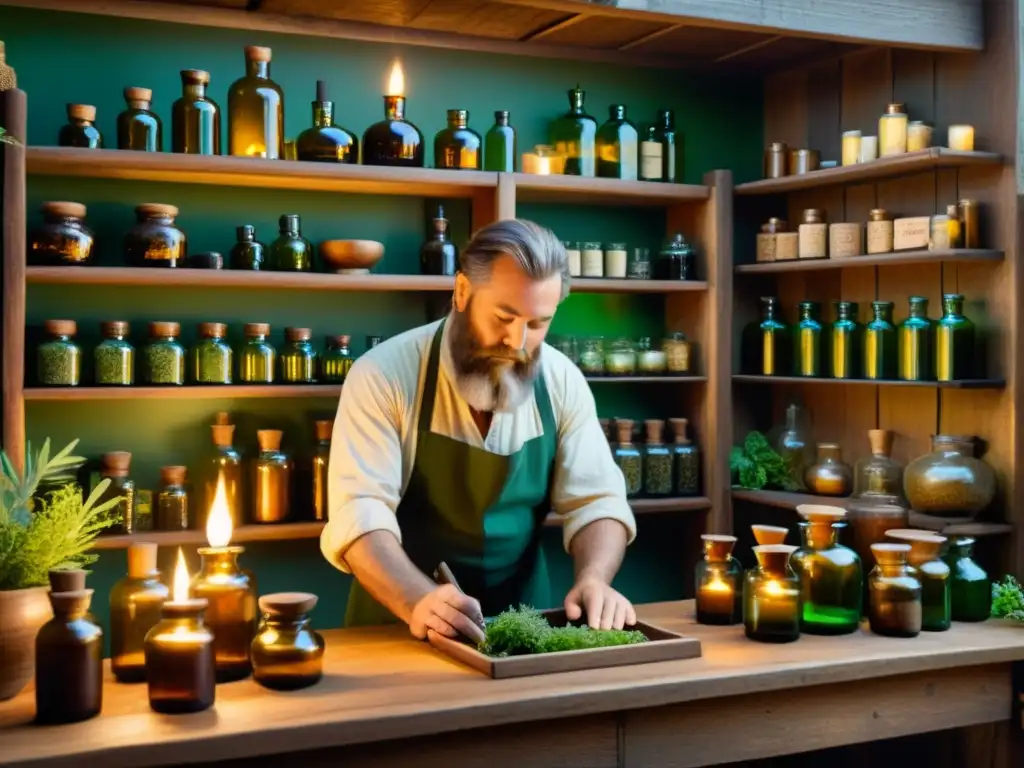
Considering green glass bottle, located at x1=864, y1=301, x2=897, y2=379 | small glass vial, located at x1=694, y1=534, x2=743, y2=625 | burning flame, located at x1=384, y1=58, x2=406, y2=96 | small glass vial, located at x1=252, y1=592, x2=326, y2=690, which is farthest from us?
green glass bottle, located at x1=864, y1=301, x2=897, y2=379

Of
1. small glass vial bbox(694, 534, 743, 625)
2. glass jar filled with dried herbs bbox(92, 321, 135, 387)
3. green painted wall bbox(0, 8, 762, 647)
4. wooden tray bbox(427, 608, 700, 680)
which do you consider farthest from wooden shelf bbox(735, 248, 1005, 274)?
glass jar filled with dried herbs bbox(92, 321, 135, 387)

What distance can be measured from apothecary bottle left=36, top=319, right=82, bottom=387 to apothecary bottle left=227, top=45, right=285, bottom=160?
0.68 m

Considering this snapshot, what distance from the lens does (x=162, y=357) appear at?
3.31m

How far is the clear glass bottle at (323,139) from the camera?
3434 mm

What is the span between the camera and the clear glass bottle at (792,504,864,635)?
85.8 inches

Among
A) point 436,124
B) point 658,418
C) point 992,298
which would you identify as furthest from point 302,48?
point 992,298

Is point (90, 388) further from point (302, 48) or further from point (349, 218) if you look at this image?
point (302, 48)

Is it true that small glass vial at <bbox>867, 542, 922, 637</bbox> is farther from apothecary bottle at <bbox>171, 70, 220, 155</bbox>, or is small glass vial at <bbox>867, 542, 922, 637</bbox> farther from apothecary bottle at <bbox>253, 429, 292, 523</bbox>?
apothecary bottle at <bbox>171, 70, 220, 155</bbox>

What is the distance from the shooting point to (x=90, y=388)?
10.6 ft

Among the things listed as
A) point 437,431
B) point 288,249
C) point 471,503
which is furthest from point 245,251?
point 471,503

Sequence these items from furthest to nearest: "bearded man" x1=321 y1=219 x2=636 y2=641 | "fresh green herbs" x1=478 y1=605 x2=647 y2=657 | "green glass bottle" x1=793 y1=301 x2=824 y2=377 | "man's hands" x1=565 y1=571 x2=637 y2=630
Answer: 1. "green glass bottle" x1=793 y1=301 x2=824 y2=377
2. "bearded man" x1=321 y1=219 x2=636 y2=641
3. "man's hands" x1=565 y1=571 x2=637 y2=630
4. "fresh green herbs" x1=478 y1=605 x2=647 y2=657

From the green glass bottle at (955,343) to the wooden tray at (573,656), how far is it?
5.49ft

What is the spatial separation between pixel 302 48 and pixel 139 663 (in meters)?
2.35

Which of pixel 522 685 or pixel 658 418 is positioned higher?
pixel 658 418
